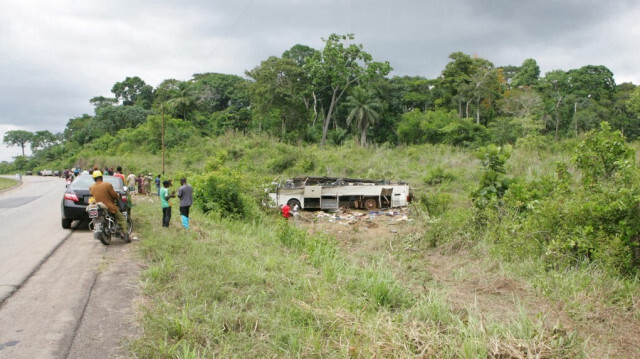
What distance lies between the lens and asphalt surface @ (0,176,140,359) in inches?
141

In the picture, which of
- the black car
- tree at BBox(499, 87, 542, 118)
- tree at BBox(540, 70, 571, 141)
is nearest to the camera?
the black car

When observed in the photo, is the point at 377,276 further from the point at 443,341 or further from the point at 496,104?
the point at 496,104

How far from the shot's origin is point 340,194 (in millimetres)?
19234

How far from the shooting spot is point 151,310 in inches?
167

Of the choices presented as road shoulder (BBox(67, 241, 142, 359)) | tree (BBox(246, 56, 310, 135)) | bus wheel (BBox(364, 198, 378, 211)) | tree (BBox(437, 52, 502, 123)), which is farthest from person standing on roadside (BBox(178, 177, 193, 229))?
tree (BBox(437, 52, 502, 123))

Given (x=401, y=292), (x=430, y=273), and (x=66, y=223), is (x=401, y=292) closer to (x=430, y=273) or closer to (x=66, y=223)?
(x=430, y=273)

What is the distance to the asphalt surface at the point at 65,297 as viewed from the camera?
11.7 ft

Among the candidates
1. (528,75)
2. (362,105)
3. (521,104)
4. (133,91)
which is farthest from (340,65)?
(133,91)

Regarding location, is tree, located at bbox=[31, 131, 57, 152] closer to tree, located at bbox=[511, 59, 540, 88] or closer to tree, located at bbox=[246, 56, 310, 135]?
tree, located at bbox=[246, 56, 310, 135]

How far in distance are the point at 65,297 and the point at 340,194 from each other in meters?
15.0

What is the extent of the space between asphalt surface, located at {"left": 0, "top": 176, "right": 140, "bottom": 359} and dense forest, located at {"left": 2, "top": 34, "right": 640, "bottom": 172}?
36721 mm

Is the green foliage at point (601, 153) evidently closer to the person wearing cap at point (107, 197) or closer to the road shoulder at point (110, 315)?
the road shoulder at point (110, 315)

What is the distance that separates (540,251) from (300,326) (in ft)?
18.8

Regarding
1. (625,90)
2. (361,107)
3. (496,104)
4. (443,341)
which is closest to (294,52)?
(361,107)
